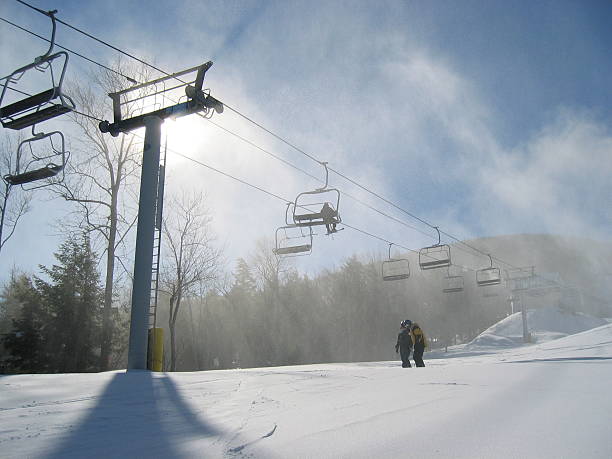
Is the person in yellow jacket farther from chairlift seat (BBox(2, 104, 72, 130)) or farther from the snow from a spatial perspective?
chairlift seat (BBox(2, 104, 72, 130))

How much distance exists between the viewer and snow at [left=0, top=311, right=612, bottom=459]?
2328 mm

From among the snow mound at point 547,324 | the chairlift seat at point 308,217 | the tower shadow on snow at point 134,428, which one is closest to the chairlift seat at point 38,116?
the tower shadow on snow at point 134,428

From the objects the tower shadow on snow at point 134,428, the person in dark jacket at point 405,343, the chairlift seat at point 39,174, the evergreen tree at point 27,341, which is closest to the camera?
the tower shadow on snow at point 134,428

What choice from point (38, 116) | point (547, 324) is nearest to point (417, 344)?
point (38, 116)

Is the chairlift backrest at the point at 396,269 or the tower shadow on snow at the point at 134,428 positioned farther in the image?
the chairlift backrest at the point at 396,269

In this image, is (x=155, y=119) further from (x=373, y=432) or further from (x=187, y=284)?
(x=187, y=284)

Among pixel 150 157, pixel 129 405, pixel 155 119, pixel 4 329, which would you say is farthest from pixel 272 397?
pixel 4 329

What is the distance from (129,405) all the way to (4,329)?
31.7 m

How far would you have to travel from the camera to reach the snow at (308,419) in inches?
91.7

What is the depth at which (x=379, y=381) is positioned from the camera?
568cm

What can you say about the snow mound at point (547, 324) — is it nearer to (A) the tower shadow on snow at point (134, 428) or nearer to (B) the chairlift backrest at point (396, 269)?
(B) the chairlift backrest at point (396, 269)

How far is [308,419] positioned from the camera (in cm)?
309

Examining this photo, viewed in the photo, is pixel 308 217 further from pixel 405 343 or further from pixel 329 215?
pixel 405 343

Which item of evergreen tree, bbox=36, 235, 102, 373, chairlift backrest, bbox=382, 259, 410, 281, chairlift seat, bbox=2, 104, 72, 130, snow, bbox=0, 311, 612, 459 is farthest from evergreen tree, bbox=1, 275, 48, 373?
snow, bbox=0, 311, 612, 459
